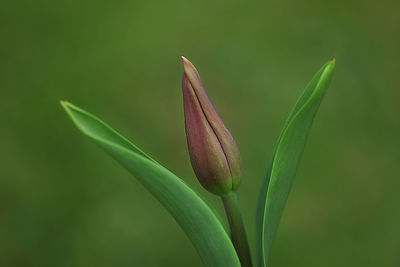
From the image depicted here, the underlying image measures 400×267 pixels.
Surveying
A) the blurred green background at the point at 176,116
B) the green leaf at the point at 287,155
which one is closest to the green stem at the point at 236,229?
the green leaf at the point at 287,155

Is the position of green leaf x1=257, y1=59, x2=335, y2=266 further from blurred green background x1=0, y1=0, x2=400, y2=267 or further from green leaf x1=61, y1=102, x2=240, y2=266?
blurred green background x1=0, y1=0, x2=400, y2=267

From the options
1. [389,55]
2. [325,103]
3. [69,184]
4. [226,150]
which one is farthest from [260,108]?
[226,150]

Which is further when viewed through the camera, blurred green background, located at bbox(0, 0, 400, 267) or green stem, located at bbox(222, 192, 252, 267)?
blurred green background, located at bbox(0, 0, 400, 267)

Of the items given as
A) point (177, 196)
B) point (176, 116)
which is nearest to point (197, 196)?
point (177, 196)

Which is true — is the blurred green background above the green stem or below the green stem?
above

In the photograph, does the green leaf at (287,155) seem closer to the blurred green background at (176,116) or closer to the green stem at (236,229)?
the green stem at (236,229)

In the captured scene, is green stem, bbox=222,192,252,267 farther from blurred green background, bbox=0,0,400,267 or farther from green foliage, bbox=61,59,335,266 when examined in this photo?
blurred green background, bbox=0,0,400,267

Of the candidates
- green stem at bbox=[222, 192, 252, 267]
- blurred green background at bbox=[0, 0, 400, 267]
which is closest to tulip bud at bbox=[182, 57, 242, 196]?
green stem at bbox=[222, 192, 252, 267]
